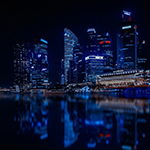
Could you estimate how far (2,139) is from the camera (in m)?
8.16

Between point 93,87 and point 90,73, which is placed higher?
point 90,73

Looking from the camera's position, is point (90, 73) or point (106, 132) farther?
point (90, 73)

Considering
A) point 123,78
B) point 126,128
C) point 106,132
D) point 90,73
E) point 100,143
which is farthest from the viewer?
point 90,73

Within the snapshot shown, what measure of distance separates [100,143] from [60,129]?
10.2 feet

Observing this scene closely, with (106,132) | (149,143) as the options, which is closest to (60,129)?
(106,132)

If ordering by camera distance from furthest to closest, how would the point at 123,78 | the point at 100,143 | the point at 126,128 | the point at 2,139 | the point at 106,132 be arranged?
the point at 123,78 < the point at 126,128 < the point at 106,132 < the point at 2,139 < the point at 100,143

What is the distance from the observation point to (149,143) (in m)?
7.36

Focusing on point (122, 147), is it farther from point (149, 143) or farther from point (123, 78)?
point (123, 78)

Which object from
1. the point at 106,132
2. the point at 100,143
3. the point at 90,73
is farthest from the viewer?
the point at 90,73

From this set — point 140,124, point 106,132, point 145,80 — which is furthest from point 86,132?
point 145,80

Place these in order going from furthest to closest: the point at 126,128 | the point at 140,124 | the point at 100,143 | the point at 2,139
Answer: the point at 140,124, the point at 126,128, the point at 2,139, the point at 100,143

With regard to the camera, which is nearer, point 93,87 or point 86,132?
point 86,132

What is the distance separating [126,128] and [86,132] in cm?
241

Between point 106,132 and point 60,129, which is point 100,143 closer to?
point 106,132
